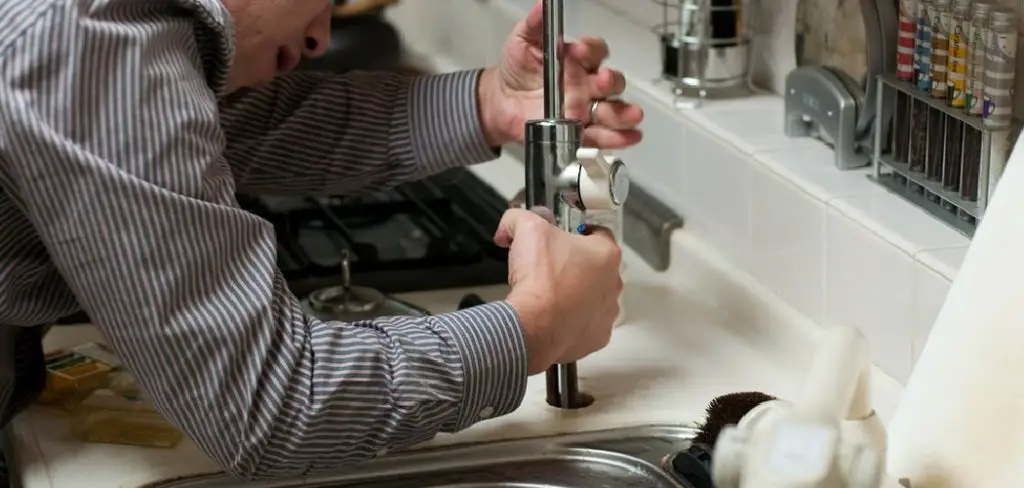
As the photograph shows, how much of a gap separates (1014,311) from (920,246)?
0.58ft

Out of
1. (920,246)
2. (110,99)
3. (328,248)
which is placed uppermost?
(110,99)

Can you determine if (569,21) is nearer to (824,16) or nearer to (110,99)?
(824,16)

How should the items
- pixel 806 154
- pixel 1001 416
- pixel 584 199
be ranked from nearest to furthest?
1. pixel 1001 416
2. pixel 584 199
3. pixel 806 154

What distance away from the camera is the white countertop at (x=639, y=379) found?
1067 mm

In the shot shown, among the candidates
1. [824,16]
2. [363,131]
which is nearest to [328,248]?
[363,131]

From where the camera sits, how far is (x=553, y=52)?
103 centimetres

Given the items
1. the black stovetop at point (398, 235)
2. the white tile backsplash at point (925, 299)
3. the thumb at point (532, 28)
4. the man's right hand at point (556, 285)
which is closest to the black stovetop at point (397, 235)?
the black stovetop at point (398, 235)

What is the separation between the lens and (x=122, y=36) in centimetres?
90

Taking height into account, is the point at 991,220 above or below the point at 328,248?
above

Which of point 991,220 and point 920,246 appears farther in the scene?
point 920,246

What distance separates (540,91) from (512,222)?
10.5 inches

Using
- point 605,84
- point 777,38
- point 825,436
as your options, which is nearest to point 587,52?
point 605,84

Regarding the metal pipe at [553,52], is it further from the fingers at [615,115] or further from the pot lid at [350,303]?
the pot lid at [350,303]

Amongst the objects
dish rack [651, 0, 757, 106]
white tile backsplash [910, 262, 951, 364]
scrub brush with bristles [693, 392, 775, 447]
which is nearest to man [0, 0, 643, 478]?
scrub brush with bristles [693, 392, 775, 447]
